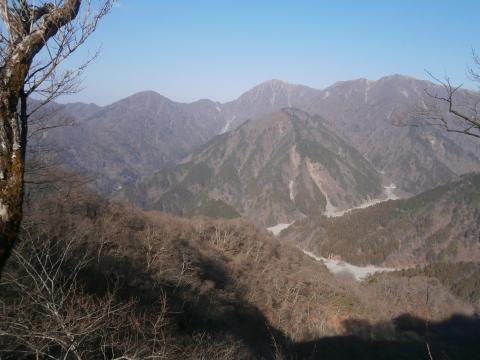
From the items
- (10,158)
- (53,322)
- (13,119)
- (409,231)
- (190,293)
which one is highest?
(13,119)

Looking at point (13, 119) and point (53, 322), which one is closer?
point (13, 119)

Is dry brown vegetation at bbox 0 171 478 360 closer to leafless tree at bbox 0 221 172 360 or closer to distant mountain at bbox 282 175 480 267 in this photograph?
leafless tree at bbox 0 221 172 360

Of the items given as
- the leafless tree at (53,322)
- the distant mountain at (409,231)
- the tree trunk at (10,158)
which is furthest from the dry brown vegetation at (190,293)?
the distant mountain at (409,231)

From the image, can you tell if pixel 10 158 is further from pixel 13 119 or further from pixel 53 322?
pixel 53 322

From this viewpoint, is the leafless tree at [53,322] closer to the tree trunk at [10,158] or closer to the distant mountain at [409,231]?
the tree trunk at [10,158]

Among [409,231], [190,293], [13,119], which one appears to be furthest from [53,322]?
[409,231]

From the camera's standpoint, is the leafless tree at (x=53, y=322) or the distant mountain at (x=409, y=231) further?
the distant mountain at (x=409, y=231)

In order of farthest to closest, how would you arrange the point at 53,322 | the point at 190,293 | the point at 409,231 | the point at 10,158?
the point at 409,231
the point at 190,293
the point at 53,322
the point at 10,158

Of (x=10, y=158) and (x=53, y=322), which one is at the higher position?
(x=10, y=158)
